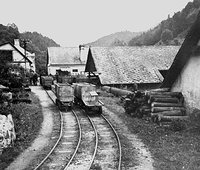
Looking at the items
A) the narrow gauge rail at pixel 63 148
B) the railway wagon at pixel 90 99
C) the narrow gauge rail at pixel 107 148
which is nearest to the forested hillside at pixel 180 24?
the railway wagon at pixel 90 99

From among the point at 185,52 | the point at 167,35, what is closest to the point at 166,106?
the point at 185,52

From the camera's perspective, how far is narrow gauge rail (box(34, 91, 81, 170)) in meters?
11.0

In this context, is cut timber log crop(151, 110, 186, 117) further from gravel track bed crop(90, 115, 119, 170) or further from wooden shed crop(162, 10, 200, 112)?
gravel track bed crop(90, 115, 119, 170)

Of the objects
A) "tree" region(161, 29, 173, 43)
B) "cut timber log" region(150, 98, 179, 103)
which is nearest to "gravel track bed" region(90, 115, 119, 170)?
"cut timber log" region(150, 98, 179, 103)

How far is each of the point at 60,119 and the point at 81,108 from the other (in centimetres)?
423

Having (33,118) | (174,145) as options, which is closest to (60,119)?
(33,118)

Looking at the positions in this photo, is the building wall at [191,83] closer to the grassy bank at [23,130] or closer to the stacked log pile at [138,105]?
the stacked log pile at [138,105]

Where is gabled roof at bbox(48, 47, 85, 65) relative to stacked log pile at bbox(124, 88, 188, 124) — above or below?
above

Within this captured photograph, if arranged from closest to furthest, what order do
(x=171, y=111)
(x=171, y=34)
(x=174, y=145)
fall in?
(x=174, y=145) < (x=171, y=111) < (x=171, y=34)

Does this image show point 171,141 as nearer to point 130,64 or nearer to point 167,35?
point 130,64

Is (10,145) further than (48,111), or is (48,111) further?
(48,111)

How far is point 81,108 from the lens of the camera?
23328 mm

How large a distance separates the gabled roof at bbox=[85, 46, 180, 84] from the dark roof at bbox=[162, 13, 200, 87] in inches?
527

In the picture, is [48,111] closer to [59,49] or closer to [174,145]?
[174,145]
